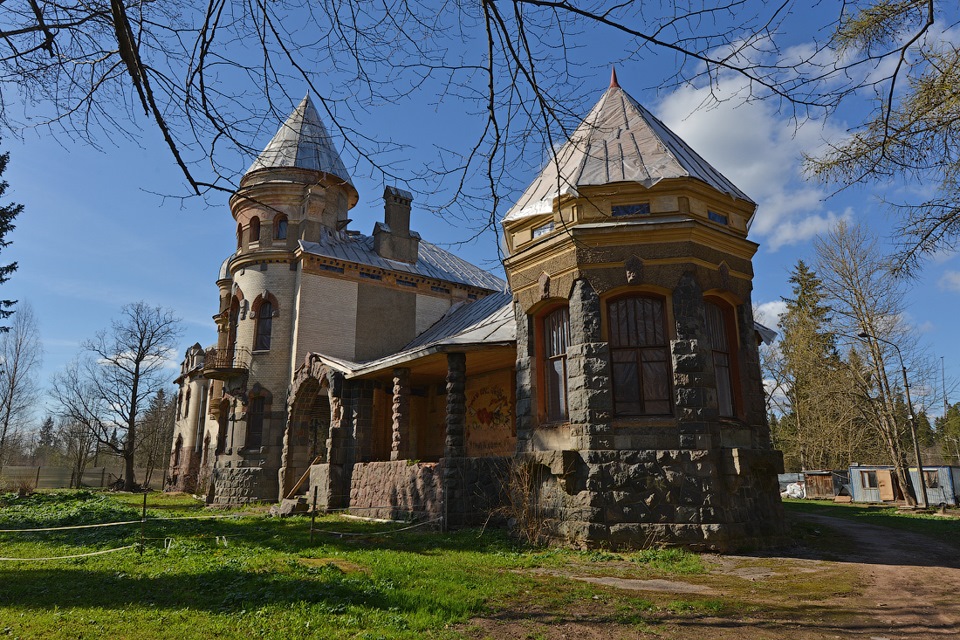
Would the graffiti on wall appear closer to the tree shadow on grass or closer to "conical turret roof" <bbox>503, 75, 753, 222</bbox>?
"conical turret roof" <bbox>503, 75, 753, 222</bbox>

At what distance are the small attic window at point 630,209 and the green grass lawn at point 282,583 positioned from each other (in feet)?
20.3

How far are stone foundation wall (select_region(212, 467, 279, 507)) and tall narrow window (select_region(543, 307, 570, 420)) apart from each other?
48.3ft

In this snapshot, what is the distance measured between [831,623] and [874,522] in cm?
1358

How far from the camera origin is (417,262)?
90.7 ft

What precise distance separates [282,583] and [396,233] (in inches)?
838

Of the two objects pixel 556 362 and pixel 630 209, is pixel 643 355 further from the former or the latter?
pixel 630 209

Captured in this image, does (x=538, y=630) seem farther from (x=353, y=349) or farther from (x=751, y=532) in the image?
(x=353, y=349)

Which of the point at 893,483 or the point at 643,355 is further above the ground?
the point at 643,355

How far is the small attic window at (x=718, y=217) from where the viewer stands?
40.4ft

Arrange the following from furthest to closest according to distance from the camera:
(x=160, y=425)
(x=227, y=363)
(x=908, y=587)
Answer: (x=160, y=425), (x=227, y=363), (x=908, y=587)

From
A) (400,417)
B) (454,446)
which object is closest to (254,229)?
(400,417)

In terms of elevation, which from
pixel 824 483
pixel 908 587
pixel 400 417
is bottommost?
pixel 908 587

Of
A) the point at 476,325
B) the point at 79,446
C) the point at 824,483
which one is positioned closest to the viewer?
the point at 476,325

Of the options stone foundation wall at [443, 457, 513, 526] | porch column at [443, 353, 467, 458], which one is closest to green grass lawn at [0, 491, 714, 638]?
stone foundation wall at [443, 457, 513, 526]
